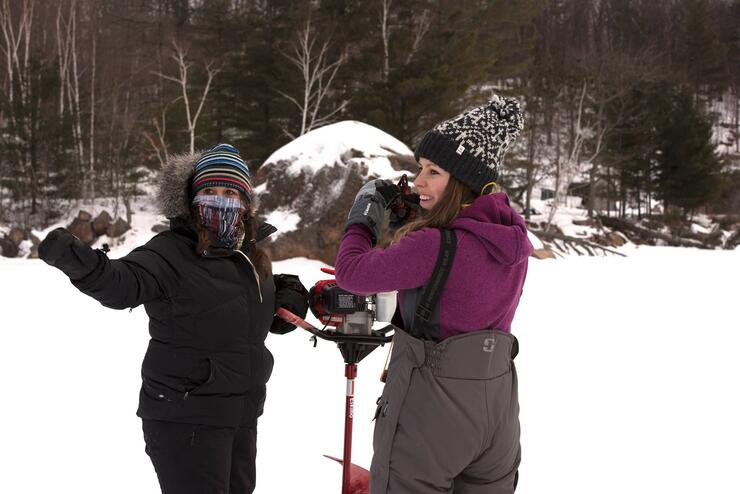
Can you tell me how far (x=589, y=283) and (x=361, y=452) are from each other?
246 inches

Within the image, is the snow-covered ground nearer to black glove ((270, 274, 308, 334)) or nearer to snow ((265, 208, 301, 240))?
black glove ((270, 274, 308, 334))

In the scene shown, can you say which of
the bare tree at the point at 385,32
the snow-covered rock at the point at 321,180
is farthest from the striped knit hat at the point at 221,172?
the bare tree at the point at 385,32

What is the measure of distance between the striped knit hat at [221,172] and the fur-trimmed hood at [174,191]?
0.11 ft

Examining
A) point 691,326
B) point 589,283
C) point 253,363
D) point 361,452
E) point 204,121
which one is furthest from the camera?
point 204,121

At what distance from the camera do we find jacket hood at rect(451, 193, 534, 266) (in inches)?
61.6

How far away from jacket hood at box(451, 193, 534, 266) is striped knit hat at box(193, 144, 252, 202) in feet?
2.85

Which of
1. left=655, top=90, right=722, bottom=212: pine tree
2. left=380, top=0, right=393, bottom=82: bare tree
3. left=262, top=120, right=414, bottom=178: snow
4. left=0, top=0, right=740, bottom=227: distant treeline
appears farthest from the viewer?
left=655, top=90, right=722, bottom=212: pine tree

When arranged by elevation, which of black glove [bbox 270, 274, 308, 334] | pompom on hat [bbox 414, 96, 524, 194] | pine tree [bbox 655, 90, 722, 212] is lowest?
pine tree [bbox 655, 90, 722, 212]

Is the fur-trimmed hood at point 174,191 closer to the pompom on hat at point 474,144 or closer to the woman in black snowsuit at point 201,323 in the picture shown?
the woman in black snowsuit at point 201,323

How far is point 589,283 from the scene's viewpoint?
8844 mm

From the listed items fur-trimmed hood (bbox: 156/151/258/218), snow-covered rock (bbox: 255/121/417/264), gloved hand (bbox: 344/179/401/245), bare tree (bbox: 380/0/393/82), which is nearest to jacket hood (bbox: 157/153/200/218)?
fur-trimmed hood (bbox: 156/151/258/218)

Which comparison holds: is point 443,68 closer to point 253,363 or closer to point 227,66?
point 227,66

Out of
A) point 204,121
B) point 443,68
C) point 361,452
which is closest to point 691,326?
point 361,452

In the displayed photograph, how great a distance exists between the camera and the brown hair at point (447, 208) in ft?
5.39
